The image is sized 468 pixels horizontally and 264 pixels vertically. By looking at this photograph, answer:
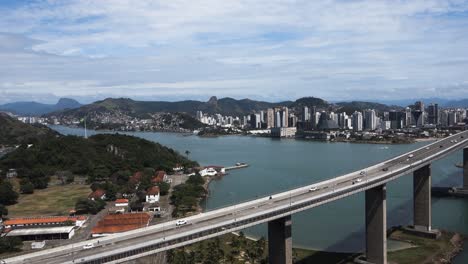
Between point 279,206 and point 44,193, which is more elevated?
point 279,206

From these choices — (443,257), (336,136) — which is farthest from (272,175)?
(336,136)

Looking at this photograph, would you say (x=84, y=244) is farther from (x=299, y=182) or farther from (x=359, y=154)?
(x=359, y=154)

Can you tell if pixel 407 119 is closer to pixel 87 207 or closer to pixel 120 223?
pixel 87 207

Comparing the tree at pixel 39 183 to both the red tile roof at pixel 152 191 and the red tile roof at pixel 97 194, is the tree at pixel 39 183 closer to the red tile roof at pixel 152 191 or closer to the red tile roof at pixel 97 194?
the red tile roof at pixel 97 194

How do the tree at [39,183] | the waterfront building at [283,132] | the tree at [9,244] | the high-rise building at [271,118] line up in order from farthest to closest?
the high-rise building at [271,118]
the waterfront building at [283,132]
the tree at [39,183]
the tree at [9,244]

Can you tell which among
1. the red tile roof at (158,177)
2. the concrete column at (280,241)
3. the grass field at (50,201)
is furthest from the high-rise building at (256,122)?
the concrete column at (280,241)

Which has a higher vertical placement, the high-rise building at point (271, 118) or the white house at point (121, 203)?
the high-rise building at point (271, 118)

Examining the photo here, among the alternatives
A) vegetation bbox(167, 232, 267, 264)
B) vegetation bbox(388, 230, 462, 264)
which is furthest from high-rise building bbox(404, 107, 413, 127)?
vegetation bbox(167, 232, 267, 264)

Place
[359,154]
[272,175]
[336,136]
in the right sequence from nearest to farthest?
[272,175] < [359,154] < [336,136]
